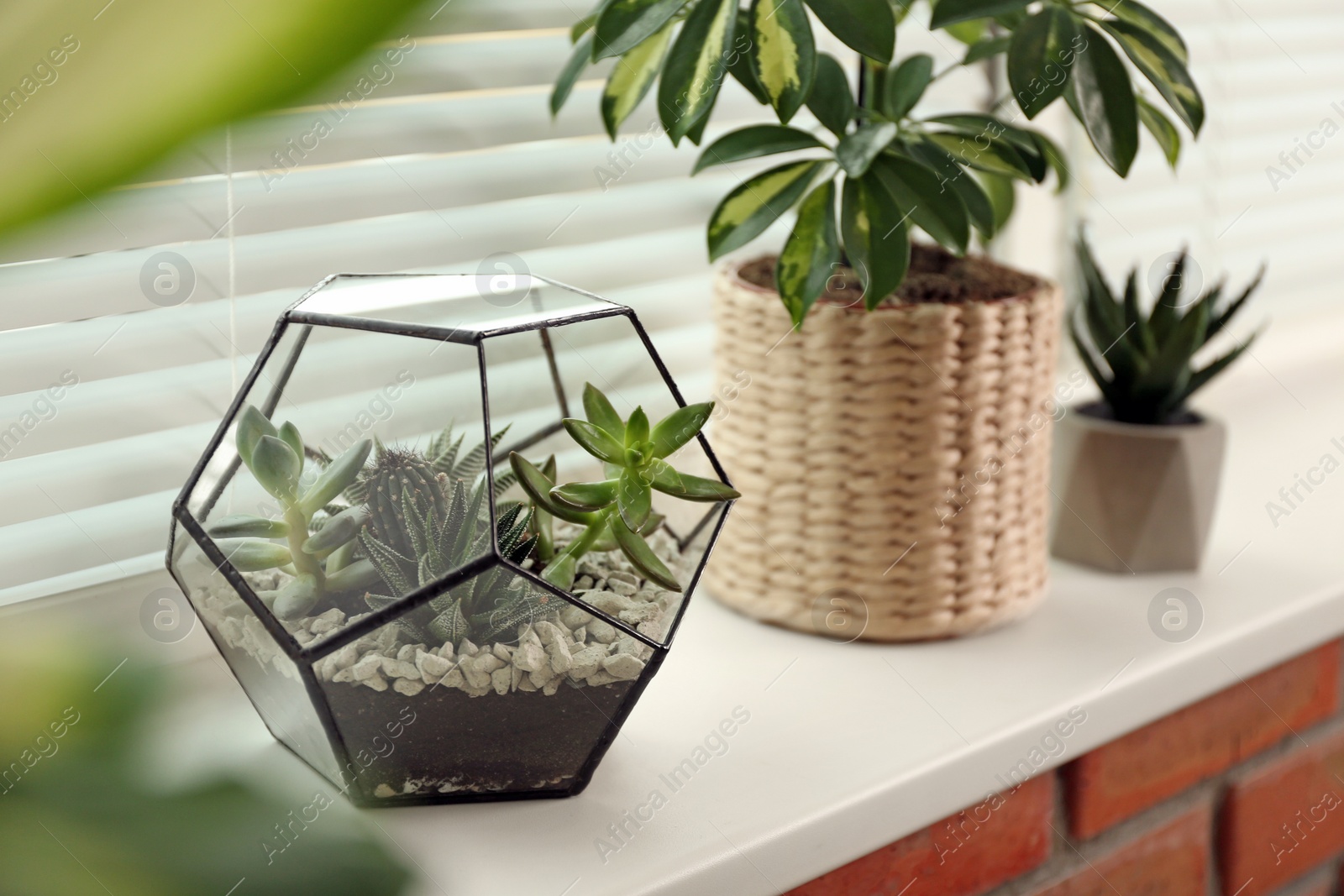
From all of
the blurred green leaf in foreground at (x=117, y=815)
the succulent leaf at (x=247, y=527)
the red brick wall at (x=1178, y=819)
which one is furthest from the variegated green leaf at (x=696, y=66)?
the blurred green leaf in foreground at (x=117, y=815)

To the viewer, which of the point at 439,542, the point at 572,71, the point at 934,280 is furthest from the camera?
the point at 934,280

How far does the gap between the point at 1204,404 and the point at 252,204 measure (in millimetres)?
1170

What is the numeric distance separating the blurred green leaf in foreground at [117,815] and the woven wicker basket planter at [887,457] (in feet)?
2.31

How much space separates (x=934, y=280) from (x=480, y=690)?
0.48 meters

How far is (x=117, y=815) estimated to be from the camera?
104 mm

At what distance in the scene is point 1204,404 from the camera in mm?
1442

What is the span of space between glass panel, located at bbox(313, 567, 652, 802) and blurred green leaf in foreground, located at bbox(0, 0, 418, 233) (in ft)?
1.59

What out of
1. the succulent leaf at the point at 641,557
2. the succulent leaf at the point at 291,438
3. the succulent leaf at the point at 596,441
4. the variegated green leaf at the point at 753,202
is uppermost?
the variegated green leaf at the point at 753,202

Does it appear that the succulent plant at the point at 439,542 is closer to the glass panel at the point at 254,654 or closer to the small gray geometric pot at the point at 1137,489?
the glass panel at the point at 254,654

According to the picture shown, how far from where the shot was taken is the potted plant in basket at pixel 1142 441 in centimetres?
96

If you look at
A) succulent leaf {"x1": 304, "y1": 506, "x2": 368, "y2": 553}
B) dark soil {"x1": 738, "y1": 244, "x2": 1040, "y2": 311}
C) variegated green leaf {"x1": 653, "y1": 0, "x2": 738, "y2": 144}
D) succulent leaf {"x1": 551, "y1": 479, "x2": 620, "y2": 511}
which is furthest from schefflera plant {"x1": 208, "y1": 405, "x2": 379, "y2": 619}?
dark soil {"x1": 738, "y1": 244, "x2": 1040, "y2": 311}

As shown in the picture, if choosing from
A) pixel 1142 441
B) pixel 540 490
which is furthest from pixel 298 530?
pixel 1142 441

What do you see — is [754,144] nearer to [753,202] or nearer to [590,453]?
[753,202]

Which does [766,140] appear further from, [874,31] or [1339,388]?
[1339,388]
